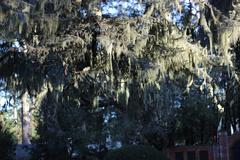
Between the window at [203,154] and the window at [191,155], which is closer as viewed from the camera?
the window at [203,154]

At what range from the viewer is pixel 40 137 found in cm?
2352

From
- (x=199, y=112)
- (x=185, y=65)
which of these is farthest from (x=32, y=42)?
(x=199, y=112)

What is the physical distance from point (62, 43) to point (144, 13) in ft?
8.01

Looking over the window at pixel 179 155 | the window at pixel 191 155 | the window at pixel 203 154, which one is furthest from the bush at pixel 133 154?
the window at pixel 179 155

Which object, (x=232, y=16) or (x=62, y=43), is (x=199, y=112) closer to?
(x=232, y=16)

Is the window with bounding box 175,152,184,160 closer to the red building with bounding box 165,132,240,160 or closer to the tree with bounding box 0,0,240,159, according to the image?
the red building with bounding box 165,132,240,160

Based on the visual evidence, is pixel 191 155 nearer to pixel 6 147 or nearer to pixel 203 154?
pixel 203 154

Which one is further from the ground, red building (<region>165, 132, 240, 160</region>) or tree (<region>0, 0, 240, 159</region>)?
tree (<region>0, 0, 240, 159</region>)

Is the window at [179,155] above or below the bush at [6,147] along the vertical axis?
below

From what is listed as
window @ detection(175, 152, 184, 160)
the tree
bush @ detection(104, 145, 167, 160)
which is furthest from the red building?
the tree

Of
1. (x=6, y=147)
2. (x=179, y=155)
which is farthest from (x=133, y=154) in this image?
(x=6, y=147)

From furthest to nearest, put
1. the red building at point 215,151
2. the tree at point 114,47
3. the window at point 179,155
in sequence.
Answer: the window at point 179,155
the red building at point 215,151
the tree at point 114,47

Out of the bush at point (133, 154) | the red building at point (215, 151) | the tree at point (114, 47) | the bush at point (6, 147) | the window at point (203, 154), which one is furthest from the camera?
the bush at point (6, 147)

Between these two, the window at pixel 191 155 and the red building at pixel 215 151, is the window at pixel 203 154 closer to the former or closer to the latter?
the red building at pixel 215 151
